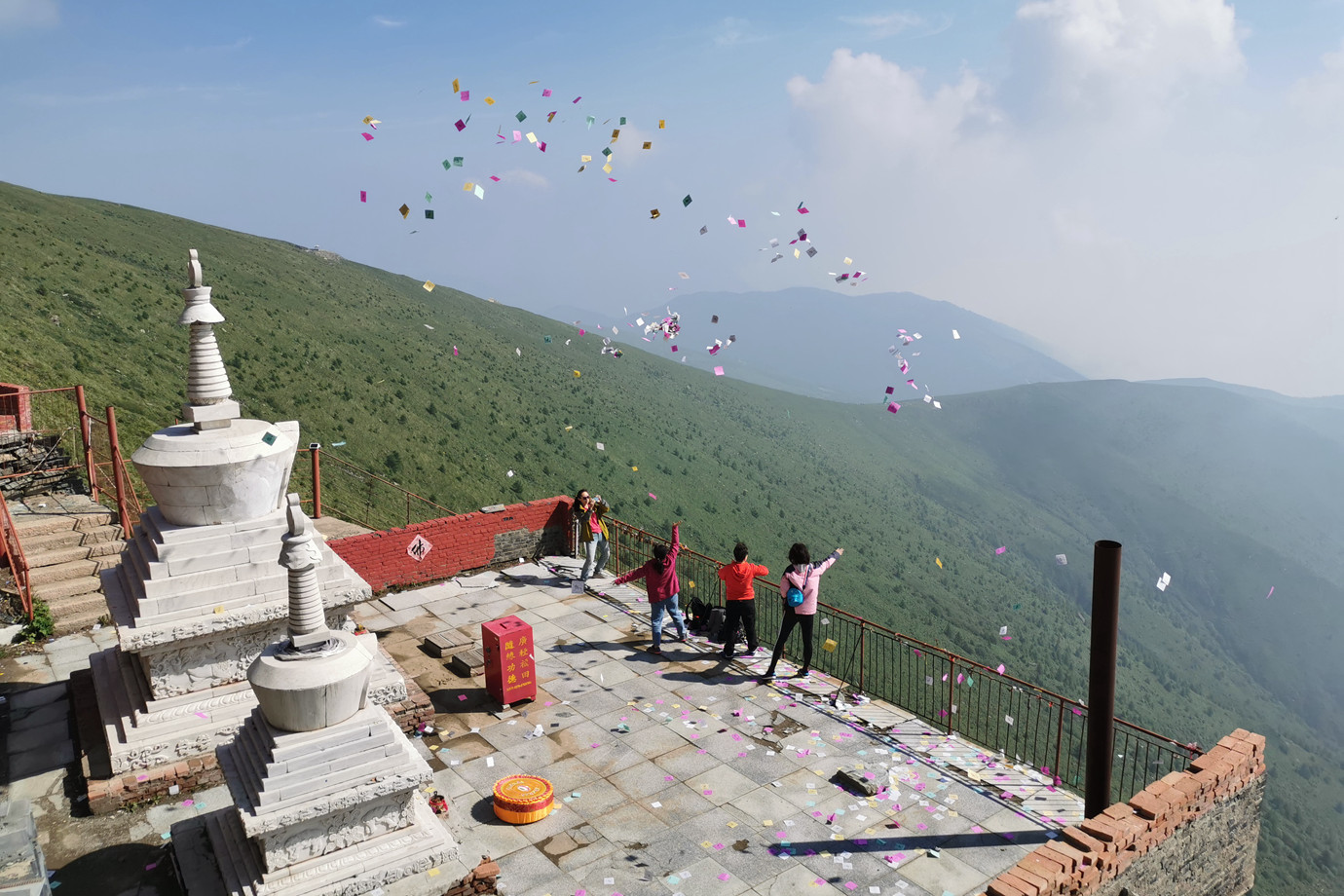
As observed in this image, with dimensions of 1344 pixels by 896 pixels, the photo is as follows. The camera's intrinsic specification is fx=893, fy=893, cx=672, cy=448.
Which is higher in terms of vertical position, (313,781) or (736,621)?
(313,781)

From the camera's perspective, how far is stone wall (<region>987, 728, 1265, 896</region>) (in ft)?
23.9

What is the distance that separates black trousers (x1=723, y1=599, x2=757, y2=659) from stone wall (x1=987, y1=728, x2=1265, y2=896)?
227 inches

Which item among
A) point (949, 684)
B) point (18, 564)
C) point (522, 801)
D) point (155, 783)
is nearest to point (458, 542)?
point (18, 564)

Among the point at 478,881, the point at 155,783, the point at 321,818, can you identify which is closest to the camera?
the point at 321,818

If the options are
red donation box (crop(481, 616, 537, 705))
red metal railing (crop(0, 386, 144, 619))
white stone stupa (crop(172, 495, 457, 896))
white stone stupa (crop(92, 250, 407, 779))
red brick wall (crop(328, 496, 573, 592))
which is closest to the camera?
white stone stupa (crop(172, 495, 457, 896))

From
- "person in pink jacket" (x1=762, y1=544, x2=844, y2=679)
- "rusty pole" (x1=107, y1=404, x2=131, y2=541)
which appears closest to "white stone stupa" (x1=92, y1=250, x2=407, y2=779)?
"rusty pole" (x1=107, y1=404, x2=131, y2=541)

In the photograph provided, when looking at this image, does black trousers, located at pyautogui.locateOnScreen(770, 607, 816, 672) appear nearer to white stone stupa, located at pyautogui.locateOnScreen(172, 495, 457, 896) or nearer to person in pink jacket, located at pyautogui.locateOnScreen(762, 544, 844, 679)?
person in pink jacket, located at pyautogui.locateOnScreen(762, 544, 844, 679)

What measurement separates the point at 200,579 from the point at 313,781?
3.41 metres

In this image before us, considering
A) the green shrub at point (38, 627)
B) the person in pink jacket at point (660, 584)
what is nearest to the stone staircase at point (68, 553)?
the green shrub at point (38, 627)

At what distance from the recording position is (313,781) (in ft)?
24.8

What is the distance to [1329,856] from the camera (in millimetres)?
59562

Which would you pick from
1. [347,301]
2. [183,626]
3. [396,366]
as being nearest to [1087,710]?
[183,626]

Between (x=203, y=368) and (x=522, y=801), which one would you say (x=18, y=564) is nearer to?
(x=203, y=368)

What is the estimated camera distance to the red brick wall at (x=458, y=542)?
15789 mm
